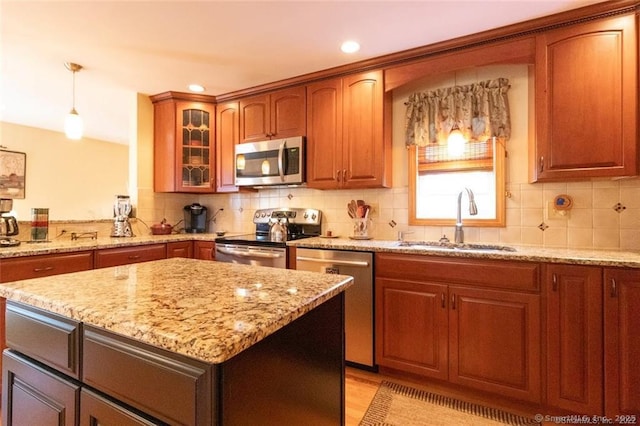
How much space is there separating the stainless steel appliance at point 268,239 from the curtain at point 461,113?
1.21 m

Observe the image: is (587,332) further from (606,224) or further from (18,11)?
(18,11)

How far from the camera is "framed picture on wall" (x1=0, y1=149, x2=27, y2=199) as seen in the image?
4.22m

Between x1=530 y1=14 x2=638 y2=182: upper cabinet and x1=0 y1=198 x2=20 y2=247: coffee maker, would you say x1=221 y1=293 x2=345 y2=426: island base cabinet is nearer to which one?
x1=530 y1=14 x2=638 y2=182: upper cabinet

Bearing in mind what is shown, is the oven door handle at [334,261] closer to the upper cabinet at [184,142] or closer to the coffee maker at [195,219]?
the upper cabinet at [184,142]

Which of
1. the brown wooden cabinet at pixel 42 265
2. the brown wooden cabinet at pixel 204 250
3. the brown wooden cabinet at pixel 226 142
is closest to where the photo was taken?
the brown wooden cabinet at pixel 42 265

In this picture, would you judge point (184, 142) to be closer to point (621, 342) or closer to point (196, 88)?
point (196, 88)

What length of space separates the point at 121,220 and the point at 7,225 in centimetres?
84

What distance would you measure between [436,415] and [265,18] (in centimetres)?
262

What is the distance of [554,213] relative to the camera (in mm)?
2199

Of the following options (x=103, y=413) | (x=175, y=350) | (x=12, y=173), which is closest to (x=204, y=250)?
(x=103, y=413)

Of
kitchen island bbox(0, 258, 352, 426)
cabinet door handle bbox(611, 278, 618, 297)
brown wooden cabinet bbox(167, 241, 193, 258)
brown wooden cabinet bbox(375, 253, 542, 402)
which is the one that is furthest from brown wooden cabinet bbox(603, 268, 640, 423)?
brown wooden cabinet bbox(167, 241, 193, 258)

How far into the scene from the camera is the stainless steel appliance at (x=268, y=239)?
8.62 feet

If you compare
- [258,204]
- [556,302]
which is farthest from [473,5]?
[258,204]

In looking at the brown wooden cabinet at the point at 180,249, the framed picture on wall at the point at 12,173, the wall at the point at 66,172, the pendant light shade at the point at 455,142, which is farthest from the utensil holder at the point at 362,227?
the framed picture on wall at the point at 12,173
